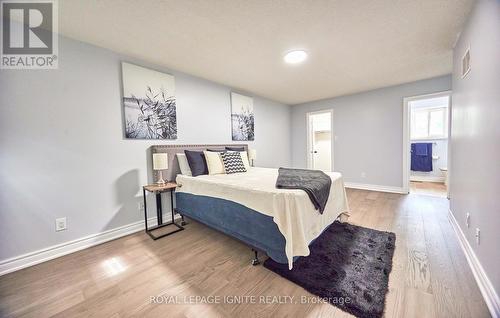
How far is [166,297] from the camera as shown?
1390 millimetres

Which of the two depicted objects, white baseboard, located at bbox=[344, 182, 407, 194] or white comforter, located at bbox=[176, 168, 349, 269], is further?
white baseboard, located at bbox=[344, 182, 407, 194]

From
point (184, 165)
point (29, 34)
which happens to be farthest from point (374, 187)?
point (29, 34)

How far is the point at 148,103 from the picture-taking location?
102 inches

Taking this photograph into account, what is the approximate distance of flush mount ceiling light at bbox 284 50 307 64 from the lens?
2.46m

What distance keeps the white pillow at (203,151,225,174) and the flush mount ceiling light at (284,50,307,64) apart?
173 centimetres

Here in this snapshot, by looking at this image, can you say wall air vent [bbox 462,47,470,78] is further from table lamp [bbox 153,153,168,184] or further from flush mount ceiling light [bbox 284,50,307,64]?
table lamp [bbox 153,153,168,184]

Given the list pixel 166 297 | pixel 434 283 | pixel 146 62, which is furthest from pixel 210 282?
pixel 146 62

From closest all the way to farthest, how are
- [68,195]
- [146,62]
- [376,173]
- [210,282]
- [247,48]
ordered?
[210,282], [68,195], [247,48], [146,62], [376,173]

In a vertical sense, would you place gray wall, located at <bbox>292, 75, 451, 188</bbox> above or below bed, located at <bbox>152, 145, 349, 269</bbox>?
above

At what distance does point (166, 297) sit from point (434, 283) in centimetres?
202

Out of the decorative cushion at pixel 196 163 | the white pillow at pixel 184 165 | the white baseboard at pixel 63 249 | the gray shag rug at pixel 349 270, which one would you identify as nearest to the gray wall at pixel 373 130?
the gray shag rug at pixel 349 270

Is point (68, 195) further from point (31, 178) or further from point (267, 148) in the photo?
point (267, 148)

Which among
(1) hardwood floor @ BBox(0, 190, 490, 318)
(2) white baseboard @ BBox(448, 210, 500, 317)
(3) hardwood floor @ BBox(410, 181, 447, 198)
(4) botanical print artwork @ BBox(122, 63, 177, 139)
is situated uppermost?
(4) botanical print artwork @ BBox(122, 63, 177, 139)

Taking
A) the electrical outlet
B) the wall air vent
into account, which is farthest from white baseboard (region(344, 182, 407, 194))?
the electrical outlet
